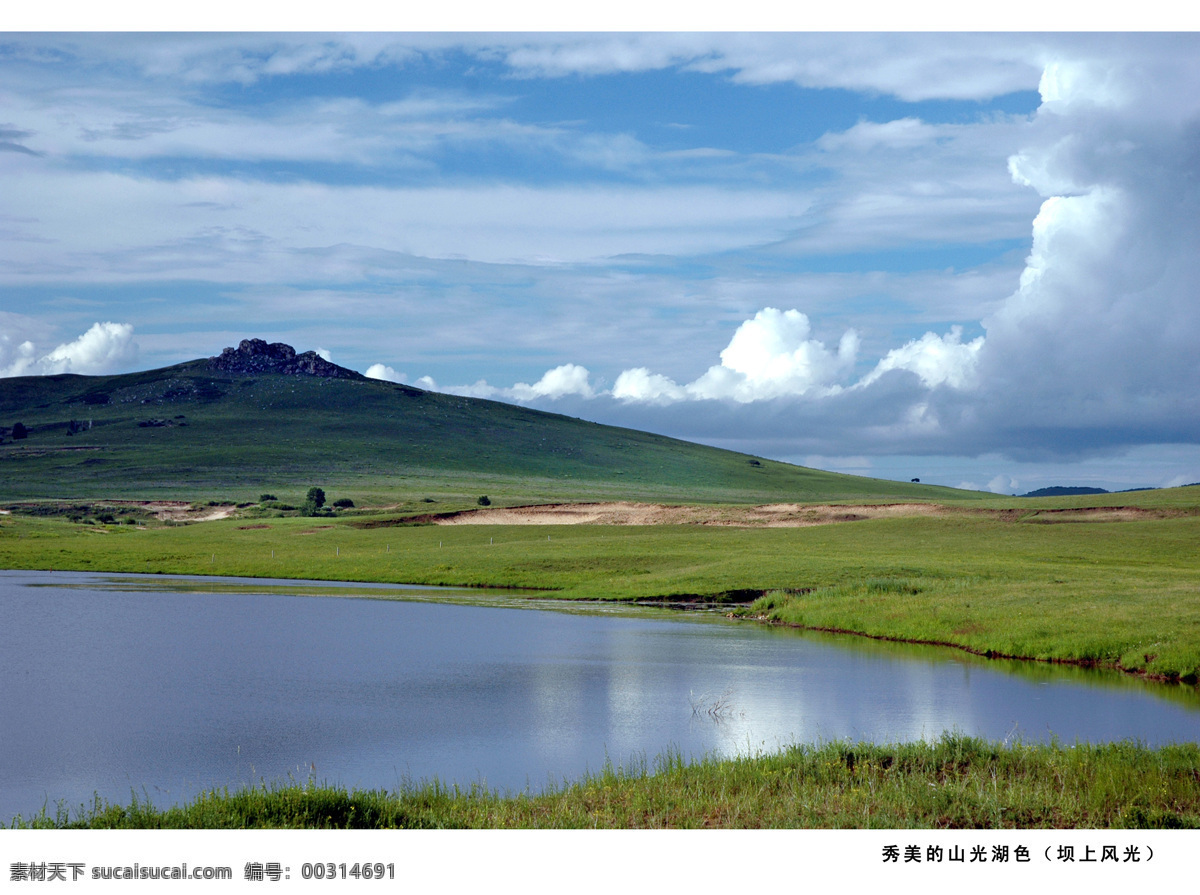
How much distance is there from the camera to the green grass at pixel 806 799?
1527 cm

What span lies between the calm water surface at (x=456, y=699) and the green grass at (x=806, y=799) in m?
2.30

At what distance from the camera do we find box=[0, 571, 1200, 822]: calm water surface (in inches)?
855

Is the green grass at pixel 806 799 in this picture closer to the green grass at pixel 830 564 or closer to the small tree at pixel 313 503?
the green grass at pixel 830 564

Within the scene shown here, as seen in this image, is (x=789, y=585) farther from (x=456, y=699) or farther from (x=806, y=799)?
(x=806, y=799)

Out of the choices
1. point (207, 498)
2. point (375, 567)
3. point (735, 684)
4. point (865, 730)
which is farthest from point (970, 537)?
point (207, 498)

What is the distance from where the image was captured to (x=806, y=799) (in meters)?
16.6

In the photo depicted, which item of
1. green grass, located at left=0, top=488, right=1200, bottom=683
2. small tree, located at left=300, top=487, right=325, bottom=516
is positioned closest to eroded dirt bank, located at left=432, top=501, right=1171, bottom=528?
green grass, located at left=0, top=488, right=1200, bottom=683

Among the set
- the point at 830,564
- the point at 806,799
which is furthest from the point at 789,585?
the point at 806,799

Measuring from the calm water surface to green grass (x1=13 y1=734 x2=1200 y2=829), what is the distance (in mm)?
2301

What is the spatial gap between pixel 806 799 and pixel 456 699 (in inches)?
576

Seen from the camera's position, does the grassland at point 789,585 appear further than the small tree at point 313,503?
No

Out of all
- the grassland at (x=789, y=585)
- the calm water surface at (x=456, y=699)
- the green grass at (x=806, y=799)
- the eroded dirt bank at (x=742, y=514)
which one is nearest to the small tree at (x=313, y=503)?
the grassland at (x=789, y=585)

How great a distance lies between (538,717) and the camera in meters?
26.7

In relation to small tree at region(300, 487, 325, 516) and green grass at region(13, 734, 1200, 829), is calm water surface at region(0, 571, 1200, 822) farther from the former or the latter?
small tree at region(300, 487, 325, 516)
